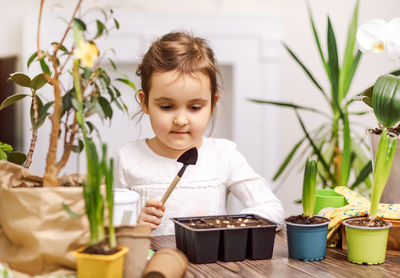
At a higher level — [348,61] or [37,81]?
[348,61]

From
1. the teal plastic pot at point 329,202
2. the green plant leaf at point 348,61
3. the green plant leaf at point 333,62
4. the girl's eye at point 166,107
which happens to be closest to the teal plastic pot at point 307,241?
the teal plastic pot at point 329,202

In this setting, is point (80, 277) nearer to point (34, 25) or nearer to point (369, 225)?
point (369, 225)

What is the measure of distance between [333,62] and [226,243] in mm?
1429

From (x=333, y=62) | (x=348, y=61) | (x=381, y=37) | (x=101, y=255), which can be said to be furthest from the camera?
(x=348, y=61)

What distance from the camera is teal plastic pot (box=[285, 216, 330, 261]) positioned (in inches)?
40.8

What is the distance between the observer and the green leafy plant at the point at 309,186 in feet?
3.35

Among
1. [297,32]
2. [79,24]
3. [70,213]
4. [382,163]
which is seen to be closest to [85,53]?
[79,24]

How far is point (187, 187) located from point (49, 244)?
83 centimetres

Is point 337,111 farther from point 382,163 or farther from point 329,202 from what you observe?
point 382,163

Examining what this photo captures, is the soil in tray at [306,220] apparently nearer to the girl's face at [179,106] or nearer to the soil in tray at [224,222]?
the soil in tray at [224,222]

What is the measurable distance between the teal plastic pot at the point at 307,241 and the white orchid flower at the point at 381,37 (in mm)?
513

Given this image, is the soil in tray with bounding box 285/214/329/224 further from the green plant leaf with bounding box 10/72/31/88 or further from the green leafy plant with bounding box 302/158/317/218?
the green plant leaf with bounding box 10/72/31/88

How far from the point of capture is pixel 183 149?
1622mm

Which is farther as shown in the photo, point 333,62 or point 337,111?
point 337,111
